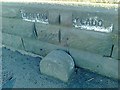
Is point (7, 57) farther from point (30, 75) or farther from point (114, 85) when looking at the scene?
point (114, 85)

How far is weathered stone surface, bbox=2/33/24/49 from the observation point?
3682 millimetres

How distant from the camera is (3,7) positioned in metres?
3.53

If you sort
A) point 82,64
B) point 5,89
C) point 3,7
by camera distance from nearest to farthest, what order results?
point 5,89 → point 82,64 → point 3,7

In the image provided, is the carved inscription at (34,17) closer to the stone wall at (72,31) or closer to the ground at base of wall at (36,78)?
the stone wall at (72,31)

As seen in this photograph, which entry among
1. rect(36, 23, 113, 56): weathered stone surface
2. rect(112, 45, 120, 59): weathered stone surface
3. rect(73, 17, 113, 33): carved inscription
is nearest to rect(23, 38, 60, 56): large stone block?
rect(36, 23, 113, 56): weathered stone surface

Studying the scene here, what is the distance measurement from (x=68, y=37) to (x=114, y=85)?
106 cm

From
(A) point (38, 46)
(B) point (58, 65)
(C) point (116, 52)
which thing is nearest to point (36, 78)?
(B) point (58, 65)

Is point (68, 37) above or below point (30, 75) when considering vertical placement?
above

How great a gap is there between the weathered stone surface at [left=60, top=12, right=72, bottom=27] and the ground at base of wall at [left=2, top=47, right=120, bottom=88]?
2.86ft

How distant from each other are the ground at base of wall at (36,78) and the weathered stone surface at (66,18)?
34.4 inches

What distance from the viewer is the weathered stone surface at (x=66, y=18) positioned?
2.69m

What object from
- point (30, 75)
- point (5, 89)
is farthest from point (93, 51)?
point (5, 89)

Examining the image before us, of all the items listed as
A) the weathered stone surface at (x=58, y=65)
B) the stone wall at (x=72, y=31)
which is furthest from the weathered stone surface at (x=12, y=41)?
the weathered stone surface at (x=58, y=65)

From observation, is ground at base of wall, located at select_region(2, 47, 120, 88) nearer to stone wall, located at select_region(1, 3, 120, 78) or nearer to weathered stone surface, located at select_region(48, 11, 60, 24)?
stone wall, located at select_region(1, 3, 120, 78)
